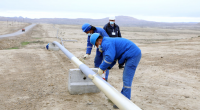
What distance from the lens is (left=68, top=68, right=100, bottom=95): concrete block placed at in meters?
4.96

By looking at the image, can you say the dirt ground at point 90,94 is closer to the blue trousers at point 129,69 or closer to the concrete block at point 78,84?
the concrete block at point 78,84

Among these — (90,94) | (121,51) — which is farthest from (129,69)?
(90,94)

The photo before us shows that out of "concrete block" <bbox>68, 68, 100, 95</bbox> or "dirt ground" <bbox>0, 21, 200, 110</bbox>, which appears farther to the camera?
"concrete block" <bbox>68, 68, 100, 95</bbox>

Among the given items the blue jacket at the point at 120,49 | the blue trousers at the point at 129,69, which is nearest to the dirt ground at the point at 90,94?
the blue trousers at the point at 129,69

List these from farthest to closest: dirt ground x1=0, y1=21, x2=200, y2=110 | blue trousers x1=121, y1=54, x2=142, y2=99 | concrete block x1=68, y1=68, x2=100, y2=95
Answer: concrete block x1=68, y1=68, x2=100, y2=95 → dirt ground x1=0, y1=21, x2=200, y2=110 → blue trousers x1=121, y1=54, x2=142, y2=99

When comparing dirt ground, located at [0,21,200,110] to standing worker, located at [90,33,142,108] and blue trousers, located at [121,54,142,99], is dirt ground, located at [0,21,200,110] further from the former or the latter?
standing worker, located at [90,33,142,108]

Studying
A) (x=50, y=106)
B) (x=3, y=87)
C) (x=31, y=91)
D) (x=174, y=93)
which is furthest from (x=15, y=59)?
(x=174, y=93)

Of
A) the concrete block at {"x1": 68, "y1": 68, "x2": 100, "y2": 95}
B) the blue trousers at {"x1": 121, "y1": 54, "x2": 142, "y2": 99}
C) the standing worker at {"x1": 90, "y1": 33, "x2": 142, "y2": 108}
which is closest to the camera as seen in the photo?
the standing worker at {"x1": 90, "y1": 33, "x2": 142, "y2": 108}

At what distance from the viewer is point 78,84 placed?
Result: 16.4 feet

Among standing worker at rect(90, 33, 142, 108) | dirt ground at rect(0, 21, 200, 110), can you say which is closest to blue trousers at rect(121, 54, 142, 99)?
standing worker at rect(90, 33, 142, 108)

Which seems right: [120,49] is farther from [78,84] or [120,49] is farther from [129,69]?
[78,84]

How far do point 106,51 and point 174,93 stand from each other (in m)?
2.48

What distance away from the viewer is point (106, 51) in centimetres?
368

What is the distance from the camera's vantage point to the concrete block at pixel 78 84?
16.3 feet
